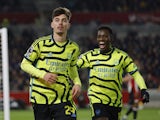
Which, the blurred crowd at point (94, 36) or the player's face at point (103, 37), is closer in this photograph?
the player's face at point (103, 37)

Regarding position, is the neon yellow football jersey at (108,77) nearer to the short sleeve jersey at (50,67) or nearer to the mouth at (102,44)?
the mouth at (102,44)

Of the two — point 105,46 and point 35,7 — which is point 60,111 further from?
point 35,7

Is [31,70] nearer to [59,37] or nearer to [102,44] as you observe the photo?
[59,37]

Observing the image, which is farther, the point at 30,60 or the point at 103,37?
the point at 103,37

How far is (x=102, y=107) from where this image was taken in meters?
9.82

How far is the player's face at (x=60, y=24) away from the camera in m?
8.01

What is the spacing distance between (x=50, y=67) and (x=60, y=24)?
59cm

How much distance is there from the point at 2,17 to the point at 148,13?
28.3ft

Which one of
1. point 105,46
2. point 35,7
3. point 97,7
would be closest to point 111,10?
point 97,7

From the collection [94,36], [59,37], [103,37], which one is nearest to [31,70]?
[59,37]

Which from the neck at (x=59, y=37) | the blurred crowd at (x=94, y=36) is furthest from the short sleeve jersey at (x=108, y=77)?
the blurred crowd at (x=94, y=36)

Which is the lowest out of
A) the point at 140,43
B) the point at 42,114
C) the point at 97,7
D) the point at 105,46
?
the point at 42,114

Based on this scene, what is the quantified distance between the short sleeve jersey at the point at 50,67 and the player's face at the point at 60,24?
21cm

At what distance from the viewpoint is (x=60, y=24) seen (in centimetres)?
800
